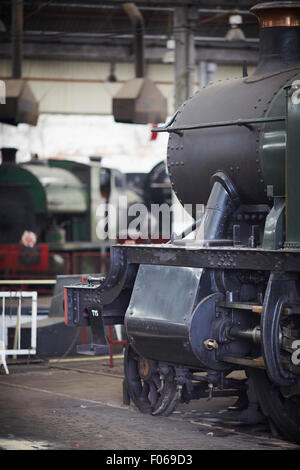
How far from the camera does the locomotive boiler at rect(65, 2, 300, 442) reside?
7836mm

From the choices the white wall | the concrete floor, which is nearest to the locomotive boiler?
the concrete floor

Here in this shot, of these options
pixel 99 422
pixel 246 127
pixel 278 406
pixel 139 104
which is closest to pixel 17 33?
pixel 139 104

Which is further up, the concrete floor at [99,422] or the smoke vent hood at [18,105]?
the smoke vent hood at [18,105]

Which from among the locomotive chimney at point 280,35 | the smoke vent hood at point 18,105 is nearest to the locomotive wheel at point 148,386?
the locomotive chimney at point 280,35

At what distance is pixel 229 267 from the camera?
8.22m

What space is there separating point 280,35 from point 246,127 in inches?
43.1

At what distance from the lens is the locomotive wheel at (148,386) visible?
29.9 feet

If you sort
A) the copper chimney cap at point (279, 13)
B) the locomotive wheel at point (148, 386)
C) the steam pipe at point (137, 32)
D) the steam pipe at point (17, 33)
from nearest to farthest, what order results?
the copper chimney cap at point (279, 13) < the locomotive wheel at point (148, 386) < the steam pipe at point (17, 33) < the steam pipe at point (137, 32)

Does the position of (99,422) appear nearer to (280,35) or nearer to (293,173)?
(293,173)

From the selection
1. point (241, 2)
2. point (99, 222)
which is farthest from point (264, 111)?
→ point (99, 222)

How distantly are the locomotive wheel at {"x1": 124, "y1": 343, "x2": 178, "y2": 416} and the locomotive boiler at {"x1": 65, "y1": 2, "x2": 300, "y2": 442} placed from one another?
1cm

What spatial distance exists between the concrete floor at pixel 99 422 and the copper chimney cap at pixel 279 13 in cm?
368

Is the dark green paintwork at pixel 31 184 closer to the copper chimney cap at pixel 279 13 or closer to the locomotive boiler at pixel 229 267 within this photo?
the locomotive boiler at pixel 229 267

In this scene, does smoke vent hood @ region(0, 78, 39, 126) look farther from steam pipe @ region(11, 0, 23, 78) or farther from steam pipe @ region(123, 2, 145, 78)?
steam pipe @ region(123, 2, 145, 78)
